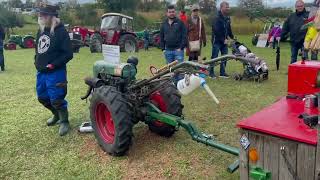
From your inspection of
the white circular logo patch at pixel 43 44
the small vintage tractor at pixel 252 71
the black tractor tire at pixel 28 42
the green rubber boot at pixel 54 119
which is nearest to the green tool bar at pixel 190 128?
the white circular logo patch at pixel 43 44

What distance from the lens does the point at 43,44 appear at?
193 inches

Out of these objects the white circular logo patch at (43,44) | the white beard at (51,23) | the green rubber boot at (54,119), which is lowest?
the green rubber boot at (54,119)

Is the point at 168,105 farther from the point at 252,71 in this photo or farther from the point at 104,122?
the point at 252,71

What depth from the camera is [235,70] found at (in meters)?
9.95

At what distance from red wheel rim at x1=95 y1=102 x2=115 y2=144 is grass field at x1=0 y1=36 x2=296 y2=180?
0.65ft

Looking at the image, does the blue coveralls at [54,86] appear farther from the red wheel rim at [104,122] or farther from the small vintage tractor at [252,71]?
the small vintage tractor at [252,71]

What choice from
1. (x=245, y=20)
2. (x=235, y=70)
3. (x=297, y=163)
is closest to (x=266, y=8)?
(x=245, y=20)

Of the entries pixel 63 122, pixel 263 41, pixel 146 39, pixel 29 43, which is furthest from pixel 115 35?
pixel 63 122

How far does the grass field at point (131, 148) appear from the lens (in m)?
3.97

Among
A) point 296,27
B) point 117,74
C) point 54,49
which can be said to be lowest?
point 117,74

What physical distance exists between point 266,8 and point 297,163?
21.5 m

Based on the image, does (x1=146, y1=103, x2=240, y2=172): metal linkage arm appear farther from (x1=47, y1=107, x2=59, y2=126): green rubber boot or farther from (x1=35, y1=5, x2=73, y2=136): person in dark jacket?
(x1=47, y1=107, x2=59, y2=126): green rubber boot

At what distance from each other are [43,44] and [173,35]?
307 cm

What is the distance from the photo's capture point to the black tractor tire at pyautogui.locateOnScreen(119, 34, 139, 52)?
16422mm
